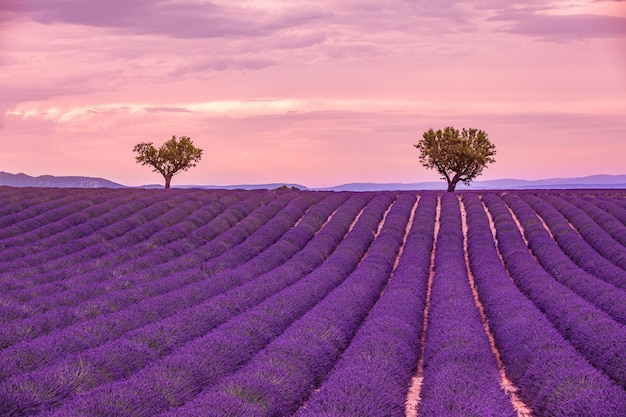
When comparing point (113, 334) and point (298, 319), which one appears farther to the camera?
point (298, 319)

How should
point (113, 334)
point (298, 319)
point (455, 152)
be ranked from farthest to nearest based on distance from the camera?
1. point (455, 152)
2. point (298, 319)
3. point (113, 334)

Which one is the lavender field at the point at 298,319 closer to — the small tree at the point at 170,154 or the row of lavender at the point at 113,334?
the row of lavender at the point at 113,334

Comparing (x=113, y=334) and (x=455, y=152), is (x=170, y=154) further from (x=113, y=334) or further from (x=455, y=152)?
(x=113, y=334)

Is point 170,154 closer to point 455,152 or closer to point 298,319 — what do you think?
point 455,152

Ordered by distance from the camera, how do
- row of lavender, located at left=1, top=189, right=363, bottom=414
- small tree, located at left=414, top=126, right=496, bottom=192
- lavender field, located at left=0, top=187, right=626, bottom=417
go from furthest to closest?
small tree, located at left=414, top=126, right=496, bottom=192 → row of lavender, located at left=1, top=189, right=363, bottom=414 → lavender field, located at left=0, top=187, right=626, bottom=417

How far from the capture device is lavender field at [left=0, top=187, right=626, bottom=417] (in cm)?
658

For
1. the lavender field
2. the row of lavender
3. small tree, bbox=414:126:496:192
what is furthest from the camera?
small tree, bbox=414:126:496:192

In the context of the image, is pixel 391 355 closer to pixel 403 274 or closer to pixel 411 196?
pixel 403 274

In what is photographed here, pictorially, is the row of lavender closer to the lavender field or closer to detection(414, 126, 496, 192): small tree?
the lavender field

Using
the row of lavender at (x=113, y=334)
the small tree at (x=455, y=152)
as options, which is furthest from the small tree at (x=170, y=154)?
the row of lavender at (x=113, y=334)

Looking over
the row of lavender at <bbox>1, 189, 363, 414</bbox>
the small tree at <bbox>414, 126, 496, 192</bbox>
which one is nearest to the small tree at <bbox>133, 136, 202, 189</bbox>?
the small tree at <bbox>414, 126, 496, 192</bbox>

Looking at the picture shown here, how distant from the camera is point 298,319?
35.6 feet

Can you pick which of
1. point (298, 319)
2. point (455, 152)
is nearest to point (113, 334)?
point (298, 319)

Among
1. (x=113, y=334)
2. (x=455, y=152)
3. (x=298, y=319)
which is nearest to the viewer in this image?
(x=113, y=334)
